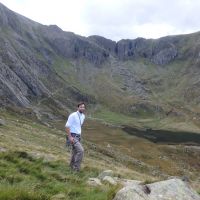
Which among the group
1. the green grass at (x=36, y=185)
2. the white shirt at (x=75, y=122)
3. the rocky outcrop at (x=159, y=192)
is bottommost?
the green grass at (x=36, y=185)

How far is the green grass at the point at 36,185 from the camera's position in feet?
31.6

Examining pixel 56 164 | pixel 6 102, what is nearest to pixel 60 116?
pixel 6 102

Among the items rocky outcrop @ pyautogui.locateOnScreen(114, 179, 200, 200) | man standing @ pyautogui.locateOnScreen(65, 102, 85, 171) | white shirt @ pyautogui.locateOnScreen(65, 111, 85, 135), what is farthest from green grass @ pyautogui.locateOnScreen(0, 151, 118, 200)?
white shirt @ pyautogui.locateOnScreen(65, 111, 85, 135)

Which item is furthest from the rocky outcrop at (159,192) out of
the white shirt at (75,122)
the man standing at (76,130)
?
the white shirt at (75,122)

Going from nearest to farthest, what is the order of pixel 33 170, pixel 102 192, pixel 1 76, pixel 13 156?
pixel 102 192 → pixel 33 170 → pixel 13 156 → pixel 1 76

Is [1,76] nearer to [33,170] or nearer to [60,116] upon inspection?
[60,116]

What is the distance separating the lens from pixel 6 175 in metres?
13.1

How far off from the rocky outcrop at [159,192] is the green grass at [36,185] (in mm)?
530

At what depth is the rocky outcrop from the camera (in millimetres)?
10211

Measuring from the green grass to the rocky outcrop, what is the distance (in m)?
0.53

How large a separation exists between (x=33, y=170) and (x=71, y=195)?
3.96m

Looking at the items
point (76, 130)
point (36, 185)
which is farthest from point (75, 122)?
point (36, 185)

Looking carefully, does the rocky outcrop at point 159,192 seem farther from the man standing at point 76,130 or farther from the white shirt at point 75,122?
the white shirt at point 75,122

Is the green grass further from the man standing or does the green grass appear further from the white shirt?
the white shirt
